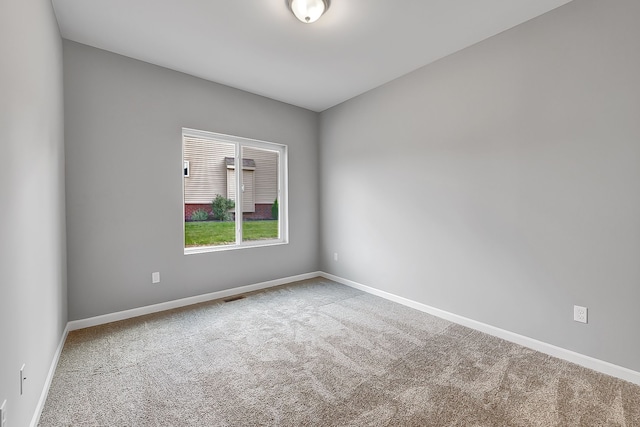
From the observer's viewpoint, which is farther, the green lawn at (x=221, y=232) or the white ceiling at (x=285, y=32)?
the green lawn at (x=221, y=232)

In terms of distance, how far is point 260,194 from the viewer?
413 cm

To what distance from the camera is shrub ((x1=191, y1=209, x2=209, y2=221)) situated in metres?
3.47

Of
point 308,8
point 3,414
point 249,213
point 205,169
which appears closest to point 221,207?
point 249,213

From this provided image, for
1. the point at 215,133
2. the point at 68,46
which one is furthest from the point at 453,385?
the point at 68,46

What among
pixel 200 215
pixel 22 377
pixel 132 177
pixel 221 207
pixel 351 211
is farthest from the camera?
pixel 351 211

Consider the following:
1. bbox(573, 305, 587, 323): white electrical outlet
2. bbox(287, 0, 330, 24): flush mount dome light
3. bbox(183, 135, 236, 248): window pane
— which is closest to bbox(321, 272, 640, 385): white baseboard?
bbox(573, 305, 587, 323): white electrical outlet

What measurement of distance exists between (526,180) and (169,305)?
3851 mm

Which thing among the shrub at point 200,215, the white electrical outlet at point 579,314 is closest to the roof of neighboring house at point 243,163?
the shrub at point 200,215

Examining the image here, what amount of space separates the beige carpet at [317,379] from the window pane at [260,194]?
1473 mm

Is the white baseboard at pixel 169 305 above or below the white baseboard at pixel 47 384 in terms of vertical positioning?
above

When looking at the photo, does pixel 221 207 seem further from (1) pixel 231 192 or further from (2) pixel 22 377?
(2) pixel 22 377

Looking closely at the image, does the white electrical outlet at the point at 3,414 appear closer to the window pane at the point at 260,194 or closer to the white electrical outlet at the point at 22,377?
the white electrical outlet at the point at 22,377

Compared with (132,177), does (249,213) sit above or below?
below

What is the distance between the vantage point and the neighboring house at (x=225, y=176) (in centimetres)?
347
